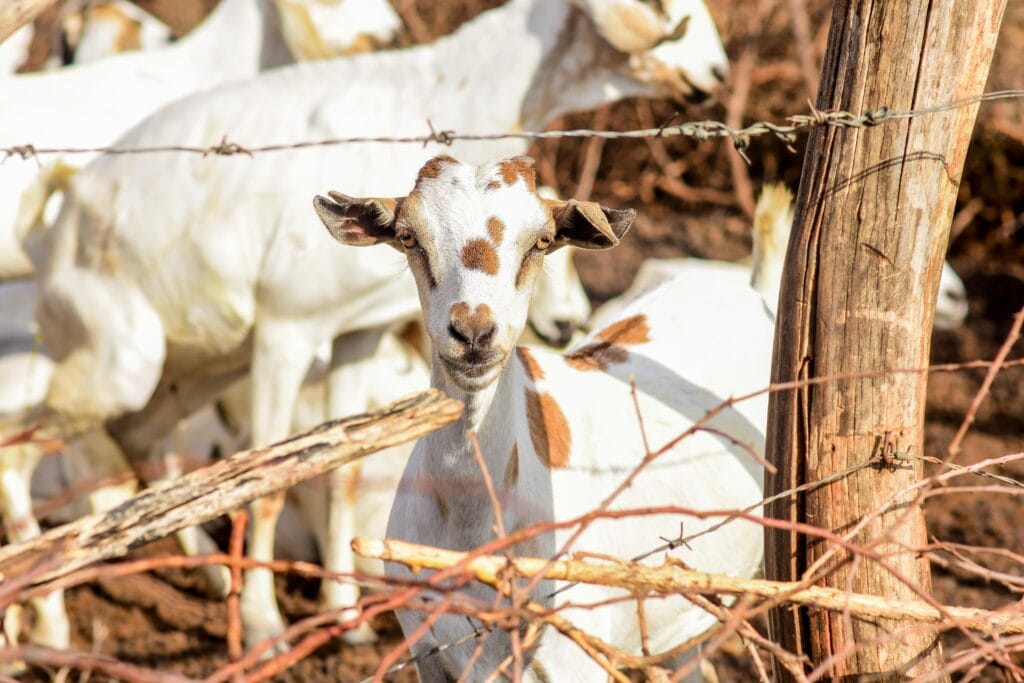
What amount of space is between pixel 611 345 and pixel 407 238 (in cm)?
125

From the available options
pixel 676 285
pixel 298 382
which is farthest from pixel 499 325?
pixel 298 382

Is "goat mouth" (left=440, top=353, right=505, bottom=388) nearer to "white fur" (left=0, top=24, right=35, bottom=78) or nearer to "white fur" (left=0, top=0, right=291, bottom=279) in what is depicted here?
"white fur" (left=0, top=0, right=291, bottom=279)

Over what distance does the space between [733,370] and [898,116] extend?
5.07ft

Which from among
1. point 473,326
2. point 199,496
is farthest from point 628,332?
point 199,496

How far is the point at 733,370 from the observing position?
3795 mm

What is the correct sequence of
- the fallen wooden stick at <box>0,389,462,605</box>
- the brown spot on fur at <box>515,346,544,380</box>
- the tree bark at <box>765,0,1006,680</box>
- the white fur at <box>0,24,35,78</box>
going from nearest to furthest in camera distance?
the fallen wooden stick at <box>0,389,462,605</box> → the tree bark at <box>765,0,1006,680</box> → the brown spot on fur at <box>515,346,544,380</box> → the white fur at <box>0,24,35,78</box>

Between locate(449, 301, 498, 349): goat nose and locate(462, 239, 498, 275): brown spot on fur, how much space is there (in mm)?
99

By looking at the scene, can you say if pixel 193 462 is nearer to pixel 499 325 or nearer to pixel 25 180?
pixel 499 325

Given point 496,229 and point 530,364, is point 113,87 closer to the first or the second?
point 530,364

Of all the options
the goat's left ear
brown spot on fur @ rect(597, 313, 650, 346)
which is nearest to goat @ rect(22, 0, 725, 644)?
brown spot on fur @ rect(597, 313, 650, 346)

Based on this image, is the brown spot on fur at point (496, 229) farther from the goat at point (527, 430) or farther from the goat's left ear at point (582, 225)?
the goat's left ear at point (582, 225)

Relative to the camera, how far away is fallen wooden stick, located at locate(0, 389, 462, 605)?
66.5 inches

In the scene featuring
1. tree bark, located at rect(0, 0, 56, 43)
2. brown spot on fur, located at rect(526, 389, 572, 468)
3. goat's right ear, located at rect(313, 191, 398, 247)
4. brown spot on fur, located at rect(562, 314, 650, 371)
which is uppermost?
tree bark, located at rect(0, 0, 56, 43)

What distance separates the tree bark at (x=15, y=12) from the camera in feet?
8.06
